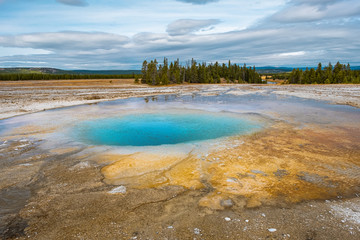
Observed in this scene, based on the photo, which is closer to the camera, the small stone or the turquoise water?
the small stone

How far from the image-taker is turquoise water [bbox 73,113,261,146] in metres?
12.2

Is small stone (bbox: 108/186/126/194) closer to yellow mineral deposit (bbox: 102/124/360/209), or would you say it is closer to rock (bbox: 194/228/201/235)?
yellow mineral deposit (bbox: 102/124/360/209)

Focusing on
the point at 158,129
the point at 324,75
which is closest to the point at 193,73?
the point at 324,75

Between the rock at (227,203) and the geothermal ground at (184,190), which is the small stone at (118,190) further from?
the rock at (227,203)

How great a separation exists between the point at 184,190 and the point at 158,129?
8.47 meters

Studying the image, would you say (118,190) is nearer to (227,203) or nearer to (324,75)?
(227,203)

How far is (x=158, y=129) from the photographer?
1473 cm

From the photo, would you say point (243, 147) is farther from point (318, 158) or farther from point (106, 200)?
point (106, 200)

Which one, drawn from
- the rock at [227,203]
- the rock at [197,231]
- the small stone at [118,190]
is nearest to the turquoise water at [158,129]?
the small stone at [118,190]

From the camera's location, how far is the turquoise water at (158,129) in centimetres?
1221

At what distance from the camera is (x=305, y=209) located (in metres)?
5.54

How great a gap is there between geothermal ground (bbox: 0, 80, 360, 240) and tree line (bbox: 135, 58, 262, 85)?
6574 centimetres

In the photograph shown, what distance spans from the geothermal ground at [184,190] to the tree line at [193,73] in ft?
216

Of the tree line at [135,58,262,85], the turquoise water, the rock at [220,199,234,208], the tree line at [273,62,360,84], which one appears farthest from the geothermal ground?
the tree line at [273,62,360,84]
